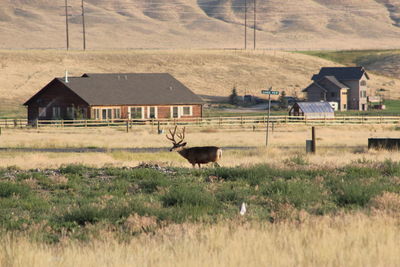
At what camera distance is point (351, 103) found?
122250 millimetres

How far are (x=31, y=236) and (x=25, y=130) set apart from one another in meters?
53.4

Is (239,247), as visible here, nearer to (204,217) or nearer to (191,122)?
(204,217)

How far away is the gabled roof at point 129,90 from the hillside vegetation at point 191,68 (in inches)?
1648

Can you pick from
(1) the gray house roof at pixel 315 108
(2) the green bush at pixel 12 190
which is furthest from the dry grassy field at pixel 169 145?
(1) the gray house roof at pixel 315 108

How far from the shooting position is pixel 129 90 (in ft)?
271

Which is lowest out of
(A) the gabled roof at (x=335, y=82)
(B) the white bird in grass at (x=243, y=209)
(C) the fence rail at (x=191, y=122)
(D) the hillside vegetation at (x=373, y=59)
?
(C) the fence rail at (x=191, y=122)

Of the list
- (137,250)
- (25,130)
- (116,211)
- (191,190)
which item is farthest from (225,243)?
(25,130)

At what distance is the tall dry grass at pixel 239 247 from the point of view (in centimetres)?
970

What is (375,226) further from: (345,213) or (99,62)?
(99,62)

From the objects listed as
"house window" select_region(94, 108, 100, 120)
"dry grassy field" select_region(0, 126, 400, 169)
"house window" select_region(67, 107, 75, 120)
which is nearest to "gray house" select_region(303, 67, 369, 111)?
"dry grassy field" select_region(0, 126, 400, 169)

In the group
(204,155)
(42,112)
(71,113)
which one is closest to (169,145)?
(204,155)

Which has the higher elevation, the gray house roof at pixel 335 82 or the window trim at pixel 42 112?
the gray house roof at pixel 335 82

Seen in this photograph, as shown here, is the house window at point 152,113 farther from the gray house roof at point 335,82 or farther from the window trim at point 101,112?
the gray house roof at point 335,82

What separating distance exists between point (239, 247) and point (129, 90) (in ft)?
239
